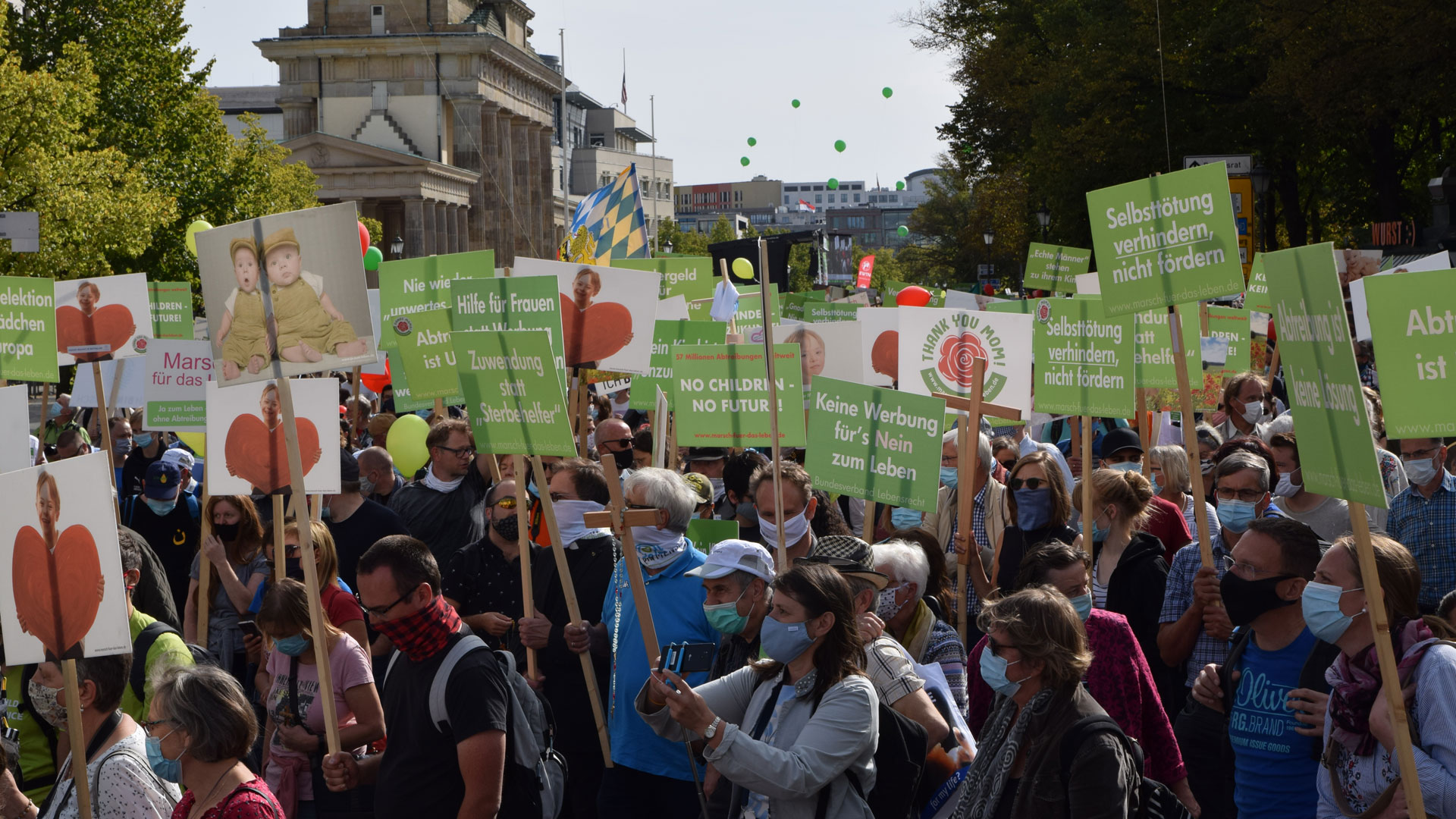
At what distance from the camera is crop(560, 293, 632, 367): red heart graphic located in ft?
31.4

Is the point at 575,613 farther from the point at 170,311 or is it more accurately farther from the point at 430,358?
the point at 170,311

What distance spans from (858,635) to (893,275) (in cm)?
13575

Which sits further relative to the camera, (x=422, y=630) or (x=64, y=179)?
(x=64, y=179)

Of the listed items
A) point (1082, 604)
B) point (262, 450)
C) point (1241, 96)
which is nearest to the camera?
point (1082, 604)

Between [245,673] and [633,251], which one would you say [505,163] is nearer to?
[633,251]

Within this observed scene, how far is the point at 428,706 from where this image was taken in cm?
468

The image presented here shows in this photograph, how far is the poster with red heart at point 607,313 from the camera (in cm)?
952

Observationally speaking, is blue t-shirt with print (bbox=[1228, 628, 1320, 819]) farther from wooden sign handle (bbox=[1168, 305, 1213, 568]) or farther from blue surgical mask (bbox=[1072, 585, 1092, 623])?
wooden sign handle (bbox=[1168, 305, 1213, 568])

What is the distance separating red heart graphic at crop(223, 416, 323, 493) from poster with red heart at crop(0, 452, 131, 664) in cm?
289

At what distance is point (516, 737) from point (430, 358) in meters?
5.71

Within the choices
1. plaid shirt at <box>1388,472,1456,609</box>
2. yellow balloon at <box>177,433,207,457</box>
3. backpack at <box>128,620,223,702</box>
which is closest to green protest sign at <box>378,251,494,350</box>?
yellow balloon at <box>177,433,207,457</box>

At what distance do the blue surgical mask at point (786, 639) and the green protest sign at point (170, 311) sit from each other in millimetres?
11059

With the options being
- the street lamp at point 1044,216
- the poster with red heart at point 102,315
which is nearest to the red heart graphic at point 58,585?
the poster with red heart at point 102,315

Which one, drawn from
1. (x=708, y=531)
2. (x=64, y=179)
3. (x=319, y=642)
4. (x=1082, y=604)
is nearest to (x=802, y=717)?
(x=1082, y=604)
